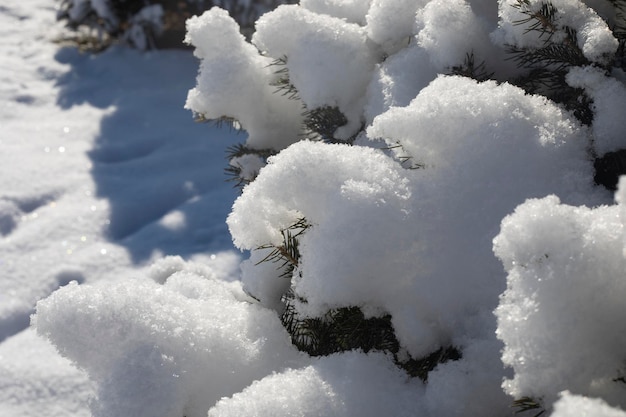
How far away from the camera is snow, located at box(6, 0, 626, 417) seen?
1115mm

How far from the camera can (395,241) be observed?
1.46m

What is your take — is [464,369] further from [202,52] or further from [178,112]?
[178,112]

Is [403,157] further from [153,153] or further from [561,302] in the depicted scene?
[153,153]

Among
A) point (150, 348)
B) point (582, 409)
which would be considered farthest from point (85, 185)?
point (582, 409)

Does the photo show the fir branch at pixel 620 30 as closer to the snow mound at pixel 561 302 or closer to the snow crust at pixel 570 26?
the snow crust at pixel 570 26

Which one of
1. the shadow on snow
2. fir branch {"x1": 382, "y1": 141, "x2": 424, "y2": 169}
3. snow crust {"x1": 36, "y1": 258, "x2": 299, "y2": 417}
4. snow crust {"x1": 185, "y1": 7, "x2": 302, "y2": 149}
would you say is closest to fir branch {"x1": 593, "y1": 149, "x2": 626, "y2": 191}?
fir branch {"x1": 382, "y1": 141, "x2": 424, "y2": 169}

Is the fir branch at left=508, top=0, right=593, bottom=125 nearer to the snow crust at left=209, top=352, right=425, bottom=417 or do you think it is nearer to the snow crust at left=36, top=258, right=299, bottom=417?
the snow crust at left=209, top=352, right=425, bottom=417

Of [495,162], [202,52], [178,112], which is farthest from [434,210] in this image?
[178,112]

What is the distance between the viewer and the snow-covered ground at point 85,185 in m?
3.50

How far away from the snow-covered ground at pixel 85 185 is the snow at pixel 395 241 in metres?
1.62

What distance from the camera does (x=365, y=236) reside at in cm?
143

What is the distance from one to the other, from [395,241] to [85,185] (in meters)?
4.15

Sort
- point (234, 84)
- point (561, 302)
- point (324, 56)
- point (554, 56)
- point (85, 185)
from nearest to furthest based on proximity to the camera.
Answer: point (561, 302)
point (554, 56)
point (324, 56)
point (234, 84)
point (85, 185)

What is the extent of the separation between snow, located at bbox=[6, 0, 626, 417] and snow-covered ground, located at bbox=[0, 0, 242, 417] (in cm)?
162
